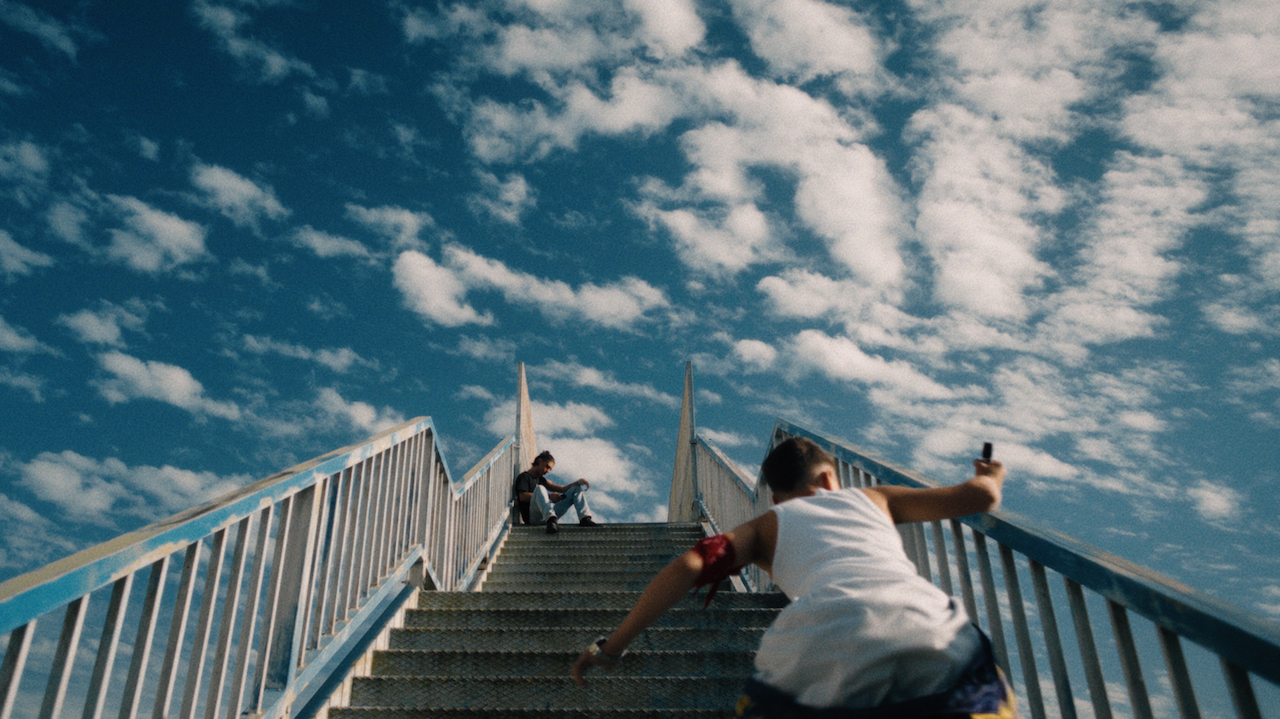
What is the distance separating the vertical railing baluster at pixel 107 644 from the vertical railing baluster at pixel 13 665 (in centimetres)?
23

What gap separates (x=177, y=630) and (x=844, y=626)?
5.06ft

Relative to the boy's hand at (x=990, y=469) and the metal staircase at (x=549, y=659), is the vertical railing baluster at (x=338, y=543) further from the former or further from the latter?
the boy's hand at (x=990, y=469)

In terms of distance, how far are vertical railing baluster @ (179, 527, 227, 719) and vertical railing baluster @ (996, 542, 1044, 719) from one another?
79.5 inches

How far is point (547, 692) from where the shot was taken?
2699 mm

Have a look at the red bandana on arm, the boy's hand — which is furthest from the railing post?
the boy's hand

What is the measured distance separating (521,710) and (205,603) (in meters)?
1.14

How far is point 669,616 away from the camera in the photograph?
139 inches

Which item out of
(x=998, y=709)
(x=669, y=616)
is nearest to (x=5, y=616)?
(x=998, y=709)

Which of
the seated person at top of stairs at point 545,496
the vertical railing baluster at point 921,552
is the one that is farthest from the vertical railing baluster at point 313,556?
the seated person at top of stairs at point 545,496

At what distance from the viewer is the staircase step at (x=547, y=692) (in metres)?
2.66

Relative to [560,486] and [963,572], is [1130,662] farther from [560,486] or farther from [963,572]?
[560,486]

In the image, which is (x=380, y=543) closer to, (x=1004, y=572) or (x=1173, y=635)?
(x=1004, y=572)

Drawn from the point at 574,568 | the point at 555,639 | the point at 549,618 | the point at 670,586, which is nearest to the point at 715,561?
the point at 670,586

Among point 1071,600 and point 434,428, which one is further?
point 434,428
